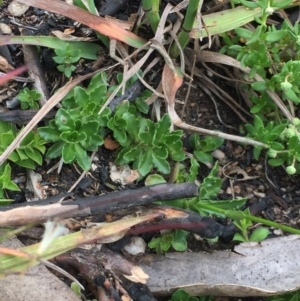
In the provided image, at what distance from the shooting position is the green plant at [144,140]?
2.04 meters

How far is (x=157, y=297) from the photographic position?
1.98 metres

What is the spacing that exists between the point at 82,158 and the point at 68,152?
0.17 ft

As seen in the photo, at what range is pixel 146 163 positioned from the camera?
2.05 m

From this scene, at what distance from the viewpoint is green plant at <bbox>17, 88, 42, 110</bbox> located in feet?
6.69

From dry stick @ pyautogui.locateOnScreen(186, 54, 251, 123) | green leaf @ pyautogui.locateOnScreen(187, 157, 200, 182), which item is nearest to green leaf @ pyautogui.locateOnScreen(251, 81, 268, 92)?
dry stick @ pyautogui.locateOnScreen(186, 54, 251, 123)

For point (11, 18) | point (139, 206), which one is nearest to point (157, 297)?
point (139, 206)

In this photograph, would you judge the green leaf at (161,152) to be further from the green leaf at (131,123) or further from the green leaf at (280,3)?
the green leaf at (280,3)

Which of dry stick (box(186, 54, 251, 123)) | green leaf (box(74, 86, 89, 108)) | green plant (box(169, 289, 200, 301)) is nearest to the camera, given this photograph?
green plant (box(169, 289, 200, 301))

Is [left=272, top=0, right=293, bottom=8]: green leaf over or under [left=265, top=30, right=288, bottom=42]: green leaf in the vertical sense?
over

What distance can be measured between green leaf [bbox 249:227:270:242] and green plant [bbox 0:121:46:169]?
2.53 ft

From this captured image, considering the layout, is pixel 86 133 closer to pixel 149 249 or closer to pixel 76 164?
pixel 76 164

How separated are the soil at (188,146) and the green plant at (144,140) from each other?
3.2 inches

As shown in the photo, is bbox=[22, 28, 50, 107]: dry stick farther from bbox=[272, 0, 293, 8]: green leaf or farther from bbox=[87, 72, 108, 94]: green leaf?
bbox=[272, 0, 293, 8]: green leaf

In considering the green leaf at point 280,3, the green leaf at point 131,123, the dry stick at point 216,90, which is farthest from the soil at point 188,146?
the green leaf at point 280,3
